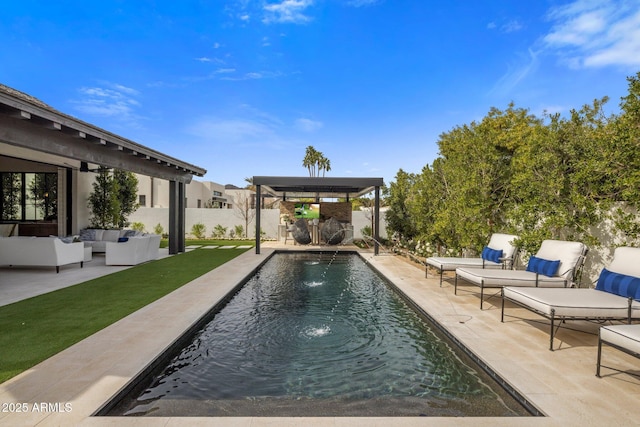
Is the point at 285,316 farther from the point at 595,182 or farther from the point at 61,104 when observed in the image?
the point at 61,104

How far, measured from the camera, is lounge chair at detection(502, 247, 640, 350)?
3662 mm

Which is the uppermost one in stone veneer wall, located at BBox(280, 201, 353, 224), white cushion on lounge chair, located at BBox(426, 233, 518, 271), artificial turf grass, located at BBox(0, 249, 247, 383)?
stone veneer wall, located at BBox(280, 201, 353, 224)

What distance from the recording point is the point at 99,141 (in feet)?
24.5

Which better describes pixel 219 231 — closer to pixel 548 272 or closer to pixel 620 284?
pixel 548 272

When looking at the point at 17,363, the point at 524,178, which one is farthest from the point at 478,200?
the point at 17,363

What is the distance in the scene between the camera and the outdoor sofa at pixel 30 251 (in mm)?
8188

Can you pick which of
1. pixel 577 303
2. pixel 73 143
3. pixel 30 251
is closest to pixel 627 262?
pixel 577 303

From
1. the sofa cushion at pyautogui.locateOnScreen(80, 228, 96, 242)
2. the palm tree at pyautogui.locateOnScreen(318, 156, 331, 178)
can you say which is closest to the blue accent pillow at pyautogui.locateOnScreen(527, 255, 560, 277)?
the sofa cushion at pyautogui.locateOnScreen(80, 228, 96, 242)

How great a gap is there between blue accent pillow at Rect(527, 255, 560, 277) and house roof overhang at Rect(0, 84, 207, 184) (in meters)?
8.35

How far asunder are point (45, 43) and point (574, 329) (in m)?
19.4

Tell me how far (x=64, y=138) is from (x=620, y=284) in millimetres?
9264

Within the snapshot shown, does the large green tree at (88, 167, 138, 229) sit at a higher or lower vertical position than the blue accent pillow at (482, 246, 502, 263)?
higher

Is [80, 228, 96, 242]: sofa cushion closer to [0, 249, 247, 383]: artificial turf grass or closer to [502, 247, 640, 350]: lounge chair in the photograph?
[0, 249, 247, 383]: artificial turf grass

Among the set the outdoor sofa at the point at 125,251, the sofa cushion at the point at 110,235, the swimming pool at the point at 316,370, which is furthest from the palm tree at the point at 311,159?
the swimming pool at the point at 316,370
